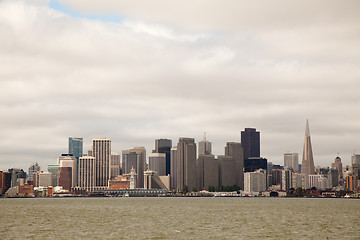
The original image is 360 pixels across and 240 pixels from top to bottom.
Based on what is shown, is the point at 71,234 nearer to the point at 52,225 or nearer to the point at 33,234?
the point at 33,234

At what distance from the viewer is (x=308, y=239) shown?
304 ft

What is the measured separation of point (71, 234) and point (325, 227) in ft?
166

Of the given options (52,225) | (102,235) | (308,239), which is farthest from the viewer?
(52,225)

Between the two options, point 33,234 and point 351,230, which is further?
point 351,230

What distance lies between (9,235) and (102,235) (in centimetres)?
1634

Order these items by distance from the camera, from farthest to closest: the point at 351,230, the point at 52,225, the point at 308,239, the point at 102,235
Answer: the point at 52,225
the point at 351,230
the point at 102,235
the point at 308,239

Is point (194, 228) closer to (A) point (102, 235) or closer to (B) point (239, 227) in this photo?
(B) point (239, 227)

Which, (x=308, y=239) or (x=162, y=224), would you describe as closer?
(x=308, y=239)

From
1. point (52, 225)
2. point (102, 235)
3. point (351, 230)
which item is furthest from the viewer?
point (52, 225)

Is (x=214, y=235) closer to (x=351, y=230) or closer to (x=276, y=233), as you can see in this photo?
(x=276, y=233)

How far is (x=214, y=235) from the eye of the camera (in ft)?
323

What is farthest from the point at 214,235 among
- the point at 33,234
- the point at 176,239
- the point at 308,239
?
the point at 33,234

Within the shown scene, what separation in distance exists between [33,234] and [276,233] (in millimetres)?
43437

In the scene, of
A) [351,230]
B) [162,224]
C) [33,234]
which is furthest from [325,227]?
[33,234]
